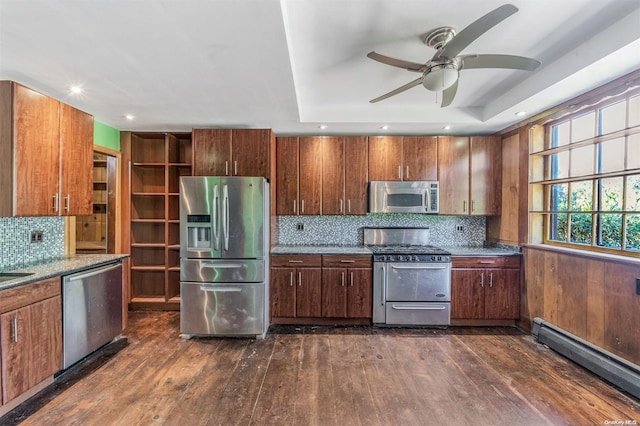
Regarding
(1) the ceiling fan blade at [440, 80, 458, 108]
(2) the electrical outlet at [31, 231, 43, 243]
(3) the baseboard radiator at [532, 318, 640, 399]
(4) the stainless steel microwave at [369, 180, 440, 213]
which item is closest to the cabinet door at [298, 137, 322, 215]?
(4) the stainless steel microwave at [369, 180, 440, 213]

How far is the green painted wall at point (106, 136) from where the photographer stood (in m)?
3.34

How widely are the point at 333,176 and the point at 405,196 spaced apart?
97cm

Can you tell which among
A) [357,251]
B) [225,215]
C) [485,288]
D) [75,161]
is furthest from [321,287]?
[75,161]

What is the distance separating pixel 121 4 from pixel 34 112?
1.54 meters

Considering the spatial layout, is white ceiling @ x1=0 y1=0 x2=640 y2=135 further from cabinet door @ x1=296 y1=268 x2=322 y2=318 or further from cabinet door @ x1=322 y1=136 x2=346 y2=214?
cabinet door @ x1=296 y1=268 x2=322 y2=318

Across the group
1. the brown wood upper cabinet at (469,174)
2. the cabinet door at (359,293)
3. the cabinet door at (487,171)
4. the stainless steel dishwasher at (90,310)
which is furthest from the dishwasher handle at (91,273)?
the cabinet door at (487,171)

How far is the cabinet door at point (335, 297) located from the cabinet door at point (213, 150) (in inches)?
71.5

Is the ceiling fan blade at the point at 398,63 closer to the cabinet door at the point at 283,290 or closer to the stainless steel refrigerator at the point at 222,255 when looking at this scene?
the stainless steel refrigerator at the point at 222,255

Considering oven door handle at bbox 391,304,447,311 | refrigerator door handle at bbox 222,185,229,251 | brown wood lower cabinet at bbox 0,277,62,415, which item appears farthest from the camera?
oven door handle at bbox 391,304,447,311

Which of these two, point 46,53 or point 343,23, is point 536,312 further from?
point 46,53

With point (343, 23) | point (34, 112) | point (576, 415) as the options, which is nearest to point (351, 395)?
point (576, 415)

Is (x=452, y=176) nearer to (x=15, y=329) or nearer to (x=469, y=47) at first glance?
(x=469, y=47)

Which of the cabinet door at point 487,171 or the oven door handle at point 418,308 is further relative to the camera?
the cabinet door at point 487,171

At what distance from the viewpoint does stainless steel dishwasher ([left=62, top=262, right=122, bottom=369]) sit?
90.4 inches
